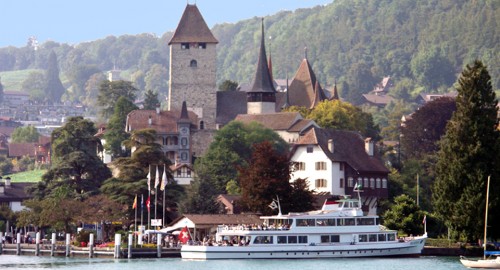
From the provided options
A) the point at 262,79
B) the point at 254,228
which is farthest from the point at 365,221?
the point at 262,79

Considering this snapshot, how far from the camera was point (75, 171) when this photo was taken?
148 meters

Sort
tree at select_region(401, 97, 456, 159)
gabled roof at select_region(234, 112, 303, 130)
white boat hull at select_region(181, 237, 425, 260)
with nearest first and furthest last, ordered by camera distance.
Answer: white boat hull at select_region(181, 237, 425, 260) < gabled roof at select_region(234, 112, 303, 130) < tree at select_region(401, 97, 456, 159)

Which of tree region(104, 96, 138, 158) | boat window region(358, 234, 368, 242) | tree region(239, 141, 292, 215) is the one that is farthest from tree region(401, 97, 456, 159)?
boat window region(358, 234, 368, 242)

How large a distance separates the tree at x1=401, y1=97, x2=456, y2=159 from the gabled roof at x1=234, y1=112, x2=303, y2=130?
17039 mm

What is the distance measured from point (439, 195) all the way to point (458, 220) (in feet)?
8.26

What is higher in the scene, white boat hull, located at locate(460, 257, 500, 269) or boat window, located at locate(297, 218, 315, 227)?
boat window, located at locate(297, 218, 315, 227)

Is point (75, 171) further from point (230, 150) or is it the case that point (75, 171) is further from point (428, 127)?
point (428, 127)

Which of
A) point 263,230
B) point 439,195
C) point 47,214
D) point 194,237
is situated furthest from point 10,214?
point 439,195

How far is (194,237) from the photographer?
124 m

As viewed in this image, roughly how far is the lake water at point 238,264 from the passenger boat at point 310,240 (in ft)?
4.70

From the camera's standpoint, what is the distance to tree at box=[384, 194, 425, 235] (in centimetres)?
12550

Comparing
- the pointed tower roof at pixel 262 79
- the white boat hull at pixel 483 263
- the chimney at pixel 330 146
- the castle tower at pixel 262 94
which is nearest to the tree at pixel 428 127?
the castle tower at pixel 262 94

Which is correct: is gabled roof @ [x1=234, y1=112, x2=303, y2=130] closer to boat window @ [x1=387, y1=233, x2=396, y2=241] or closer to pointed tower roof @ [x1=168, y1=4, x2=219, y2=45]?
pointed tower roof @ [x1=168, y1=4, x2=219, y2=45]

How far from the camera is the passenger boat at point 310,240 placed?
114 metres
